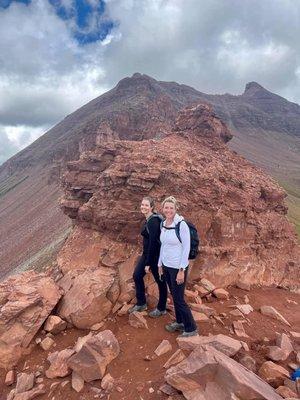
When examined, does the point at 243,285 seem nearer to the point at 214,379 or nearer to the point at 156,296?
the point at 156,296

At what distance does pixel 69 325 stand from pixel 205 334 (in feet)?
12.1

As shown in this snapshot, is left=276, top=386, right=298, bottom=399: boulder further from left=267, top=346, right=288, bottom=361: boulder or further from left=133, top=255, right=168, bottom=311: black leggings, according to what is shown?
left=133, top=255, right=168, bottom=311: black leggings

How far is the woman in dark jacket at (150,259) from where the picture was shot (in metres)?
9.72

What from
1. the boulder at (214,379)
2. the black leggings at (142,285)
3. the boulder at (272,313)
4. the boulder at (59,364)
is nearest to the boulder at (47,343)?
the boulder at (59,364)

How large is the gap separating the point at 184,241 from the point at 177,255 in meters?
0.39

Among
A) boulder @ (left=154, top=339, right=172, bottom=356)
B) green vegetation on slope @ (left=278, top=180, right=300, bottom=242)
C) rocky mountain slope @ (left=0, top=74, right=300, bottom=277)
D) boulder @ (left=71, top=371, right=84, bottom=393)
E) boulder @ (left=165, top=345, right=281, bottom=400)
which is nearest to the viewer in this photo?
boulder @ (left=165, top=345, right=281, bottom=400)

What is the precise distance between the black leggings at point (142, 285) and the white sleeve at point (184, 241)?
4.43 feet

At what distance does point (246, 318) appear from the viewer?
10.6m

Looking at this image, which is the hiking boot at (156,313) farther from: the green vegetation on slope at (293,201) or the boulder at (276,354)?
the green vegetation on slope at (293,201)

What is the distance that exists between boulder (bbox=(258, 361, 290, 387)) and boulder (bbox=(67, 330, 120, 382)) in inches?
129

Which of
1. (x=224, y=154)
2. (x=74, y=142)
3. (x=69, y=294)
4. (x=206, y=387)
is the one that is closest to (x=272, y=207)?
(x=224, y=154)

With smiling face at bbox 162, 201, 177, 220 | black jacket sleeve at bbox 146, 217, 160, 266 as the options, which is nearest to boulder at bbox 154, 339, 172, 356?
black jacket sleeve at bbox 146, 217, 160, 266

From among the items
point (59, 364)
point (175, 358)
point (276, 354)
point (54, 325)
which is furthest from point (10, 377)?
point (276, 354)

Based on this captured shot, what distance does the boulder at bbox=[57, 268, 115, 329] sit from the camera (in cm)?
1031
